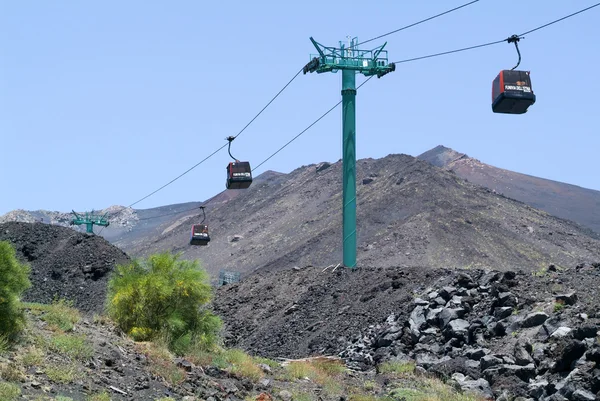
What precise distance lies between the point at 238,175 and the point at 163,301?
52.1 feet

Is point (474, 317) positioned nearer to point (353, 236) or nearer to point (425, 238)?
point (353, 236)

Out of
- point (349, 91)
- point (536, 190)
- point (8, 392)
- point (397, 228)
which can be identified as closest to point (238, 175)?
point (349, 91)

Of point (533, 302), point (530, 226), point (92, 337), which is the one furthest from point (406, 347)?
point (530, 226)

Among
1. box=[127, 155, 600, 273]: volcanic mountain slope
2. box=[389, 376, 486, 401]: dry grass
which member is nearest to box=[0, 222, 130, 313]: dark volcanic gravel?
box=[389, 376, 486, 401]: dry grass

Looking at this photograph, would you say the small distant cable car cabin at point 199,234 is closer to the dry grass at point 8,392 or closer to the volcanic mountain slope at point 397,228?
the dry grass at point 8,392

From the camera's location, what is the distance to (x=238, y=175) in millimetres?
37438

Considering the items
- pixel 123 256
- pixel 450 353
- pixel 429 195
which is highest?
pixel 429 195

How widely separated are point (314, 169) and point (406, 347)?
125981 mm

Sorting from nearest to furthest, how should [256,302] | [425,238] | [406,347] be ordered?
1. [406,347]
2. [256,302]
3. [425,238]

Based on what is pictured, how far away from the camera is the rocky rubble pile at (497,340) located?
21984mm

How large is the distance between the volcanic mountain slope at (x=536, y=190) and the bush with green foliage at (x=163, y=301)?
128023 millimetres

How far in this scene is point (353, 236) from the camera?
42.6m

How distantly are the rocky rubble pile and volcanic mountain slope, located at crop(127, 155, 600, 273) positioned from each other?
50068mm

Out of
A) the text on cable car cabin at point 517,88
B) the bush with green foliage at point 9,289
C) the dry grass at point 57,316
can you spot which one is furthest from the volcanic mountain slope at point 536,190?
the bush with green foliage at point 9,289
